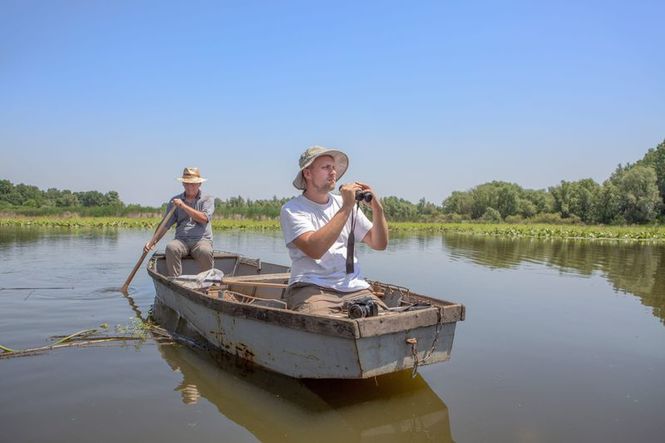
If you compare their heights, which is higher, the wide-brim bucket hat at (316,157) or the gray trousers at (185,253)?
the wide-brim bucket hat at (316,157)

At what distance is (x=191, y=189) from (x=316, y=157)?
12.5 ft

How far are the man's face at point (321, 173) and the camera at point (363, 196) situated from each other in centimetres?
38

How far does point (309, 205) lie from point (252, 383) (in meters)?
1.74

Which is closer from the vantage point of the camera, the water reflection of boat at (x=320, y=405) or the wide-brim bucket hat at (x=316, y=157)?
the water reflection of boat at (x=320, y=405)

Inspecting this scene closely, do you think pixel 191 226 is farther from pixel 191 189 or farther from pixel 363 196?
pixel 363 196

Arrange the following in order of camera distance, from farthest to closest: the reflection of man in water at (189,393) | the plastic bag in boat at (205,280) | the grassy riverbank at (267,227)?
the grassy riverbank at (267,227) < the plastic bag in boat at (205,280) < the reflection of man in water at (189,393)

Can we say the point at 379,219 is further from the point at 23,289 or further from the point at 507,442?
the point at 23,289

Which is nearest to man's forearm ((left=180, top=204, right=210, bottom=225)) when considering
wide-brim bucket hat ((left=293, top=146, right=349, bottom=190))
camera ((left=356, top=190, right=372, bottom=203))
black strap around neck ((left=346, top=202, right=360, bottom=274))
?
wide-brim bucket hat ((left=293, top=146, right=349, bottom=190))

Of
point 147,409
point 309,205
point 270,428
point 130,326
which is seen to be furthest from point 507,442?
point 130,326

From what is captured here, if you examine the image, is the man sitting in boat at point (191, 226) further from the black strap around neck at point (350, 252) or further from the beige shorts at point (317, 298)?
the black strap around neck at point (350, 252)

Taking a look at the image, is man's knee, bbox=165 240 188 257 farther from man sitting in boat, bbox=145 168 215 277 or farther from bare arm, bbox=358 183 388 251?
bare arm, bbox=358 183 388 251

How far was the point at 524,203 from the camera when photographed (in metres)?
66.1

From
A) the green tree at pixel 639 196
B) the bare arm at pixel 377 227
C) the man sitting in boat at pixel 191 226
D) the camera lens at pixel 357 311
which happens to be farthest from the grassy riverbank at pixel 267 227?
the camera lens at pixel 357 311

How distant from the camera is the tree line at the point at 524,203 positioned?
46812mm
